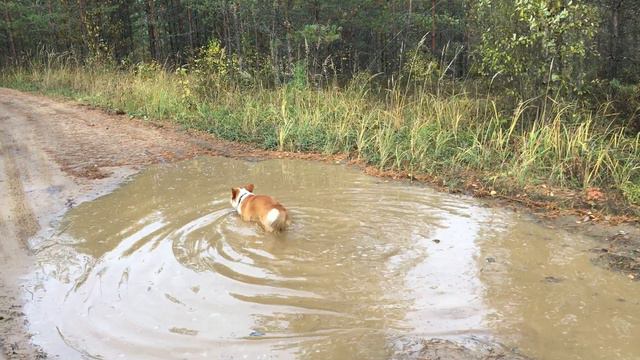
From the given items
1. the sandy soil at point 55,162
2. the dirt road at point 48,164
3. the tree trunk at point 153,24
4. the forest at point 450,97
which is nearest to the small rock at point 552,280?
the sandy soil at point 55,162

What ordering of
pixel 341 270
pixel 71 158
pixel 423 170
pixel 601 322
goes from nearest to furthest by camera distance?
pixel 601 322 < pixel 341 270 < pixel 423 170 < pixel 71 158

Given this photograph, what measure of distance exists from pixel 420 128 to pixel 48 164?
594 centimetres

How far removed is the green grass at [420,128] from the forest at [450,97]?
0.09 ft

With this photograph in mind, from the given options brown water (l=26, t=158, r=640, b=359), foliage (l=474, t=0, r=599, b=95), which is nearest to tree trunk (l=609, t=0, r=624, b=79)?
foliage (l=474, t=0, r=599, b=95)

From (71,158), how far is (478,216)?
644cm

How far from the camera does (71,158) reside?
8.34 meters

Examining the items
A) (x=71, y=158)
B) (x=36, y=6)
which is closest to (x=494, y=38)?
(x=71, y=158)

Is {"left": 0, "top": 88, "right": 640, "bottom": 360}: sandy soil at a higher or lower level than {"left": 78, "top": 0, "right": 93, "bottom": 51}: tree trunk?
lower

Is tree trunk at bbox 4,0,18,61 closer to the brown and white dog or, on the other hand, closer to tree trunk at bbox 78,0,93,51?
tree trunk at bbox 78,0,93,51

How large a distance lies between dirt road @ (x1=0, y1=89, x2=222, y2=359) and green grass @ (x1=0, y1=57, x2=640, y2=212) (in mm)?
1160

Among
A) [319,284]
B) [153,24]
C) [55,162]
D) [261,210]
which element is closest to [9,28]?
[153,24]

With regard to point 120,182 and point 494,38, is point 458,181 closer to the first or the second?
point 494,38

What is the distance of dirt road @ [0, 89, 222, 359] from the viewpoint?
174 inches

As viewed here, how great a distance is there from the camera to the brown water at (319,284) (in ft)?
11.2
